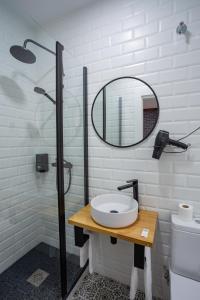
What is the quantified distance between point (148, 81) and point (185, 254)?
1.22 metres

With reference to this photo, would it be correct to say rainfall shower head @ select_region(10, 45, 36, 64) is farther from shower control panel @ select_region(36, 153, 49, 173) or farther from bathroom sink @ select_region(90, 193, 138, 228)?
bathroom sink @ select_region(90, 193, 138, 228)

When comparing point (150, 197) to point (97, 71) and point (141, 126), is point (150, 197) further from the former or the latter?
point (97, 71)

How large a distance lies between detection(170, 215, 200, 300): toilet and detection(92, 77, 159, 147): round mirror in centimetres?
66

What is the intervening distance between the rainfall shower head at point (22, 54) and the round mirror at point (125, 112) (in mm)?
676

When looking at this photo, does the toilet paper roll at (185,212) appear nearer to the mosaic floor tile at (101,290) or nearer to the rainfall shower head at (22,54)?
the mosaic floor tile at (101,290)

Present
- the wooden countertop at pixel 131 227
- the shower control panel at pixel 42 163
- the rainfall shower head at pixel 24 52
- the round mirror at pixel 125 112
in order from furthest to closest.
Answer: the shower control panel at pixel 42 163 < the rainfall shower head at pixel 24 52 < the round mirror at pixel 125 112 < the wooden countertop at pixel 131 227

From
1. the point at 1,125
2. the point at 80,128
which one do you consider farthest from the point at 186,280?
the point at 1,125

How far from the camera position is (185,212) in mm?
1050

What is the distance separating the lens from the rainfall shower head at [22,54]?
1.31 metres

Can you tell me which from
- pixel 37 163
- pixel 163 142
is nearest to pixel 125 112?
pixel 163 142

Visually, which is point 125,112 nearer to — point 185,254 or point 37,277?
point 185,254

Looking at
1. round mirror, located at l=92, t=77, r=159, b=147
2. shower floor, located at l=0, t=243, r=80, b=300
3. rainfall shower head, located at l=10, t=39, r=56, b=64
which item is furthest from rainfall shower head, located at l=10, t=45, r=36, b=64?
shower floor, located at l=0, t=243, r=80, b=300

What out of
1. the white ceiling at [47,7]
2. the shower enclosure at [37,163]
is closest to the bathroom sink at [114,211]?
the shower enclosure at [37,163]

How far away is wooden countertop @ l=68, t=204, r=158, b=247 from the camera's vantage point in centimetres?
91
